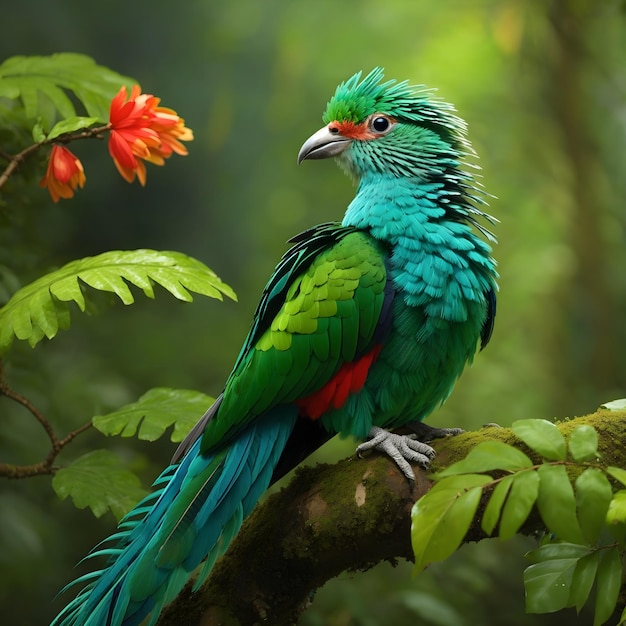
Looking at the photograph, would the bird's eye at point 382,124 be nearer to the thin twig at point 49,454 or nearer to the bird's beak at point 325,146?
the bird's beak at point 325,146

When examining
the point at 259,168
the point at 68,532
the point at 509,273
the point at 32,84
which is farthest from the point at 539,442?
the point at 259,168

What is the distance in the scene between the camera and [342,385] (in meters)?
2.06

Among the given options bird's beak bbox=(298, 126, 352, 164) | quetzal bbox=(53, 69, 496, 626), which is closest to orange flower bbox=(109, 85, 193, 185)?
bird's beak bbox=(298, 126, 352, 164)

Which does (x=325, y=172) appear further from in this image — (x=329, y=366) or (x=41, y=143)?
(x=329, y=366)

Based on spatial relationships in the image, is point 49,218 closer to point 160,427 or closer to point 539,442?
point 160,427

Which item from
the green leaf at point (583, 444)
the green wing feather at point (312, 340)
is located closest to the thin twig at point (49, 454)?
the green wing feather at point (312, 340)

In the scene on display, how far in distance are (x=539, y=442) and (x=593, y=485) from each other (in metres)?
0.12

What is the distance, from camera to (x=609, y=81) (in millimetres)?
5047

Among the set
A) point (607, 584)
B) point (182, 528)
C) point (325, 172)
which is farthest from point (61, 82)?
point (325, 172)

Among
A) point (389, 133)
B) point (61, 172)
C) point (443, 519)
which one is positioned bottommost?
point (443, 519)

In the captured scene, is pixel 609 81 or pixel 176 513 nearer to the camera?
pixel 176 513

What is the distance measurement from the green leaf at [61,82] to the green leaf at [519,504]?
182 cm

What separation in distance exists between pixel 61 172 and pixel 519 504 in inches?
66.3

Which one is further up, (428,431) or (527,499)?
(527,499)
